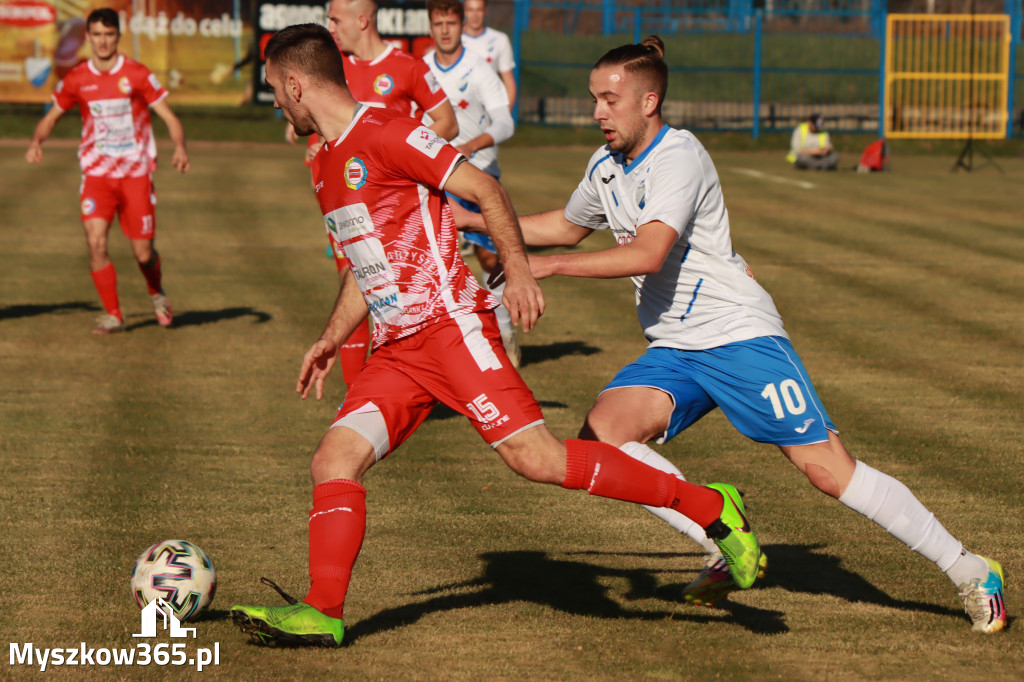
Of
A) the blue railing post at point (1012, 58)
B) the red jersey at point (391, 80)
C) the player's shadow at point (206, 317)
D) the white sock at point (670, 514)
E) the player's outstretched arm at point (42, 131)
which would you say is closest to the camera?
the white sock at point (670, 514)

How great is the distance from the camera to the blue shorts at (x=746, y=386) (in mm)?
5156

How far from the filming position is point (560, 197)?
21859mm

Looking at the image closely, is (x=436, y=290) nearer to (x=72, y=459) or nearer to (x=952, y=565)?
(x=952, y=565)

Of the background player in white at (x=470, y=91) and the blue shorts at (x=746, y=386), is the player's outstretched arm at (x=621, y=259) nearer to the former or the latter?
the blue shorts at (x=746, y=386)

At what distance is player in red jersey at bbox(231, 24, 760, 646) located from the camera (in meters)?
4.71

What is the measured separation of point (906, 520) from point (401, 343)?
2022 millimetres

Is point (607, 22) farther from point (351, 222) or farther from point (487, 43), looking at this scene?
point (351, 222)

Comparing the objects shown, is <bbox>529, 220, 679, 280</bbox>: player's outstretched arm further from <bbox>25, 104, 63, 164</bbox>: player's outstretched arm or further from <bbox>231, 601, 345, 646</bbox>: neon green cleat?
<bbox>25, 104, 63, 164</bbox>: player's outstretched arm

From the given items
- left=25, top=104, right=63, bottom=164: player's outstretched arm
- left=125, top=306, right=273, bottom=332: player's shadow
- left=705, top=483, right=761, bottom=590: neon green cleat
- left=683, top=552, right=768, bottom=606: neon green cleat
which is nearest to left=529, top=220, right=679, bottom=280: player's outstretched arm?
left=705, top=483, right=761, bottom=590: neon green cleat

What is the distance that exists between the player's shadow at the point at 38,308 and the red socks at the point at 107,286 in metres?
1.20

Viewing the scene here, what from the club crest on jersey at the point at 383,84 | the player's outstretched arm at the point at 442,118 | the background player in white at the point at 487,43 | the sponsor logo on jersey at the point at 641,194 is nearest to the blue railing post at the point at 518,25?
the background player in white at the point at 487,43

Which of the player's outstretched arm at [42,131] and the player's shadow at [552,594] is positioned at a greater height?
the player's outstretched arm at [42,131]

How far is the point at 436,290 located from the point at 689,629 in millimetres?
1626

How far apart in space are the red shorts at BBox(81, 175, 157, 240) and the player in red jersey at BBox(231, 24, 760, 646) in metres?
7.31
